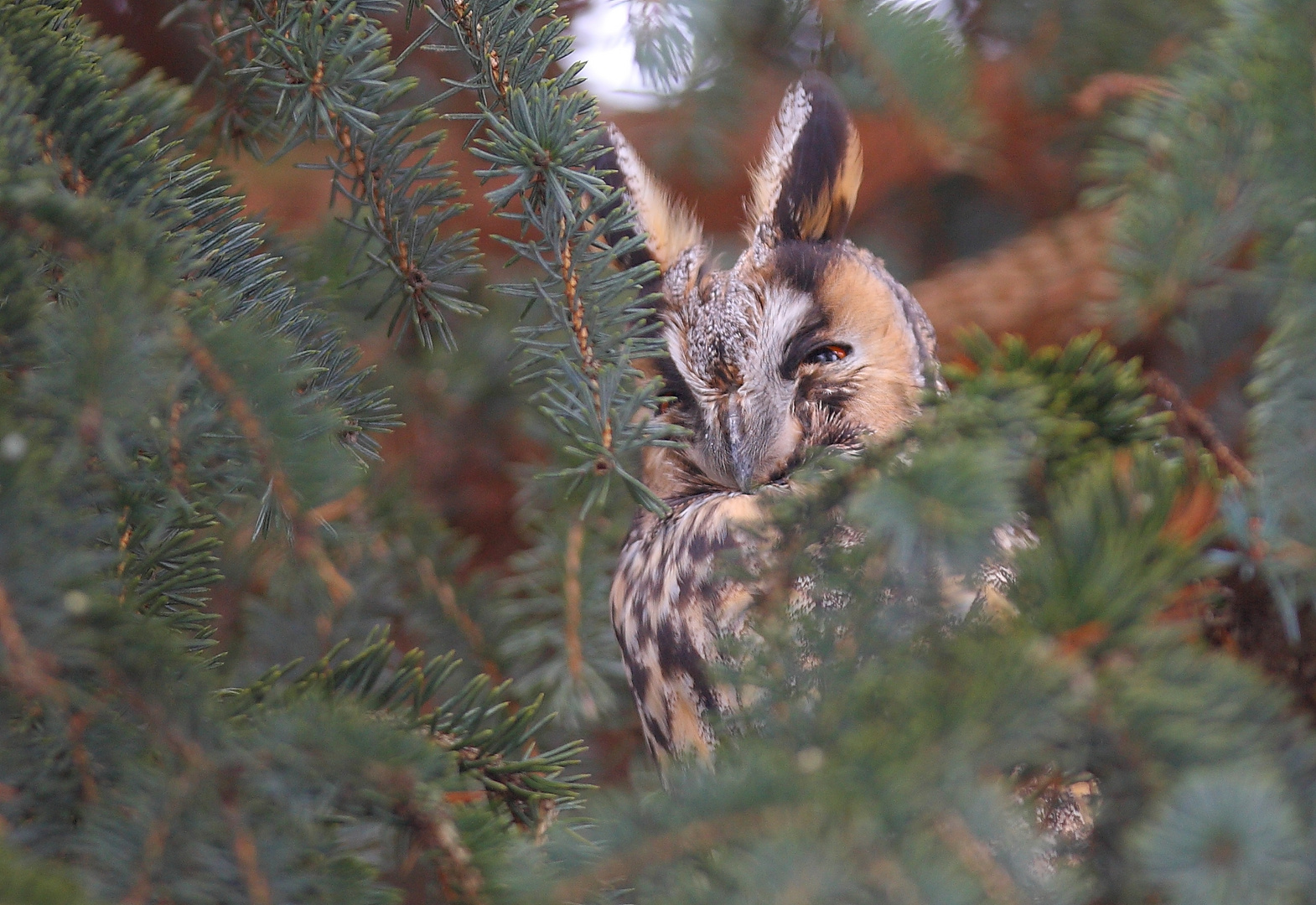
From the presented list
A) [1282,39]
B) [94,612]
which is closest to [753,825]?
[94,612]

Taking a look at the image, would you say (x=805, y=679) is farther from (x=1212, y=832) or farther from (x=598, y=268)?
(x=598, y=268)

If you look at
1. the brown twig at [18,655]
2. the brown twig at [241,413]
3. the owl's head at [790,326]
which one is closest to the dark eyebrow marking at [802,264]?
the owl's head at [790,326]

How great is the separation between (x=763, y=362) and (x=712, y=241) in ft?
1.54

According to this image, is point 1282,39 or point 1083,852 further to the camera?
point 1282,39

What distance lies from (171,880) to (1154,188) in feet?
2.49

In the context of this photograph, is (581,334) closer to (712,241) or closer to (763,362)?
(763,362)

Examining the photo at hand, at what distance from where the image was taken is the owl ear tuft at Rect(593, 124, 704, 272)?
1131 millimetres

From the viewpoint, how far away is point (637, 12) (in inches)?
39.4

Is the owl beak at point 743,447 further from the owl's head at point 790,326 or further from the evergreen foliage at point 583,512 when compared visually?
the evergreen foliage at point 583,512

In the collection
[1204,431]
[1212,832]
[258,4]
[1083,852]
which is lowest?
[1204,431]

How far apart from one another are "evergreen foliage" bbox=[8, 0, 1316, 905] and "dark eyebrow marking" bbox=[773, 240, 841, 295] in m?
0.38

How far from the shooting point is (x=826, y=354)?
115 cm

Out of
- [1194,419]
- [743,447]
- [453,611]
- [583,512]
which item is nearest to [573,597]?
[453,611]

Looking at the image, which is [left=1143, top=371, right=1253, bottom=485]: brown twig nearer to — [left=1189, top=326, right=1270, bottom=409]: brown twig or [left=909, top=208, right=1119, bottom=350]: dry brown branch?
[left=1189, top=326, right=1270, bottom=409]: brown twig
